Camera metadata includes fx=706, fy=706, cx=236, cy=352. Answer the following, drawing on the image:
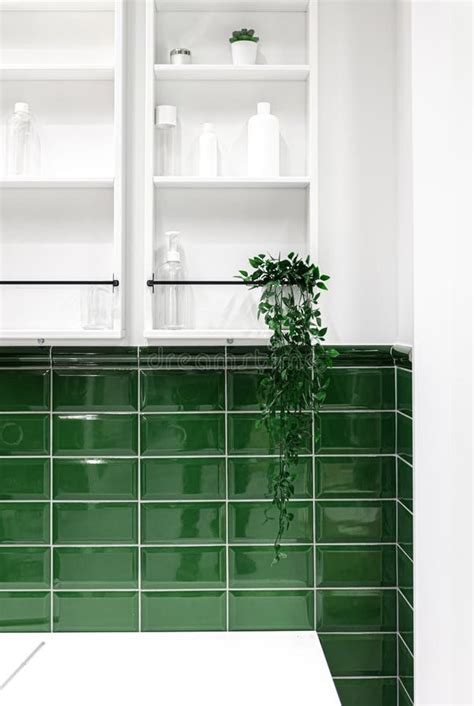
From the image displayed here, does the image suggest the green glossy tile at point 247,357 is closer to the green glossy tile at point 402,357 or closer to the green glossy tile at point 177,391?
the green glossy tile at point 177,391

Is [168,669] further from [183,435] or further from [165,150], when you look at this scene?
[165,150]

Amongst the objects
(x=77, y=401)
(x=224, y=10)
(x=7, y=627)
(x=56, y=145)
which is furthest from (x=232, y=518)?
(x=224, y=10)

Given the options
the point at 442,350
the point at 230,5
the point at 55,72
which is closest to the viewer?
the point at 442,350

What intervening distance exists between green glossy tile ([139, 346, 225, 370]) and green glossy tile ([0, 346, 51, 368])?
0.24m

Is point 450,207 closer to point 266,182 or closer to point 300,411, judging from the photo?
point 266,182

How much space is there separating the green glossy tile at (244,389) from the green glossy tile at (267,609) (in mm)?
469

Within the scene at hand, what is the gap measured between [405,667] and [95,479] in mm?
885

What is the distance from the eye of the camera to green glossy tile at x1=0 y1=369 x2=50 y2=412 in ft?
5.79

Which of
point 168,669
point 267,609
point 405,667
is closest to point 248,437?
point 267,609

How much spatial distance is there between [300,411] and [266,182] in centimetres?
53

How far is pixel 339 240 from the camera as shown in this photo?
70.1 inches

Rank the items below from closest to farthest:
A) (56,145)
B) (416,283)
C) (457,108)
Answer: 1. (457,108)
2. (416,283)
3. (56,145)

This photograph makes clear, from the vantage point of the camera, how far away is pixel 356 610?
1.78 metres

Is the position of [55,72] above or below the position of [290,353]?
above
